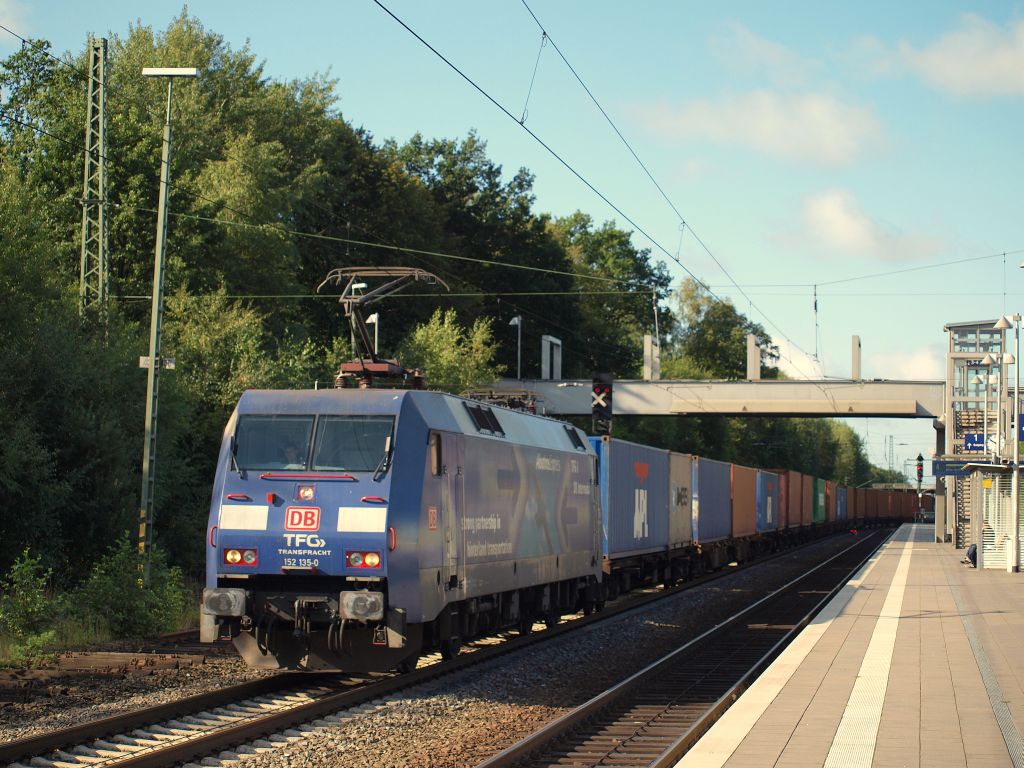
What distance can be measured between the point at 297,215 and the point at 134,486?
2710 centimetres

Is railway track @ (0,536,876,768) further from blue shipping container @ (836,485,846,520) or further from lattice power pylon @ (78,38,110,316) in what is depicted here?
blue shipping container @ (836,485,846,520)

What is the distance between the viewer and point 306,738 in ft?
34.6

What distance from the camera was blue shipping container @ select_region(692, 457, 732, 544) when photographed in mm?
33375

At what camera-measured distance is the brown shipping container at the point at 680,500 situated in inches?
1193

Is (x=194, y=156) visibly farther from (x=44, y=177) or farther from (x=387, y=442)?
(x=387, y=442)

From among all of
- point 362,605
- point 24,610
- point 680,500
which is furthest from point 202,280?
point 362,605

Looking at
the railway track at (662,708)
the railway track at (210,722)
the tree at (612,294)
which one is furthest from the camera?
the tree at (612,294)

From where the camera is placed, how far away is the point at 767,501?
153 ft

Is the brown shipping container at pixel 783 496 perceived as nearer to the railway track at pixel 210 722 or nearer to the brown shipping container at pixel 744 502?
the brown shipping container at pixel 744 502

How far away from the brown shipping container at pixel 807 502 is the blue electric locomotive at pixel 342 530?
→ 45795 millimetres

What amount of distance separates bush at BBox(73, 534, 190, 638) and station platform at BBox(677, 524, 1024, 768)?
28.9ft

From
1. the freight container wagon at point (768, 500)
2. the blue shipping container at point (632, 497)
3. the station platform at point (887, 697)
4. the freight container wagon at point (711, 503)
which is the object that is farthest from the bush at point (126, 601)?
the freight container wagon at point (768, 500)

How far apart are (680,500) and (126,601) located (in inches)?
655

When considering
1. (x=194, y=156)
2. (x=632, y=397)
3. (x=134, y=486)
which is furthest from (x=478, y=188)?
(x=134, y=486)
